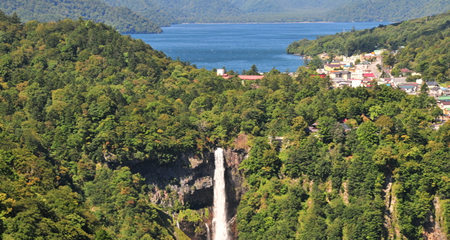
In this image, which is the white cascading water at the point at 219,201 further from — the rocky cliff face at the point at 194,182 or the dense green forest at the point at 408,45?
the dense green forest at the point at 408,45

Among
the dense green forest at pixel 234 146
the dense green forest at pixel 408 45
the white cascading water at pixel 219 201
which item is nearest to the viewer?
the dense green forest at pixel 234 146

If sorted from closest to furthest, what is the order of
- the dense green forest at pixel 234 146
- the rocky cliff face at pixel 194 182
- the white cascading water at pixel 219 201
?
1. the dense green forest at pixel 234 146
2. the rocky cliff face at pixel 194 182
3. the white cascading water at pixel 219 201

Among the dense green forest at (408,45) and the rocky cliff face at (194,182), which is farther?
the dense green forest at (408,45)

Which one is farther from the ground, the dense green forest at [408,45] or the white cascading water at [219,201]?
the dense green forest at [408,45]

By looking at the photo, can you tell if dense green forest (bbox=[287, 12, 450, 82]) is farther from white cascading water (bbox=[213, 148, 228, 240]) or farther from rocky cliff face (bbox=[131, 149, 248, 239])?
white cascading water (bbox=[213, 148, 228, 240])

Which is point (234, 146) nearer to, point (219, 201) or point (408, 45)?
point (219, 201)

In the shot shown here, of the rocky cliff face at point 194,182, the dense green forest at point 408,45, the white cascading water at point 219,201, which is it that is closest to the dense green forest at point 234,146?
the rocky cliff face at point 194,182

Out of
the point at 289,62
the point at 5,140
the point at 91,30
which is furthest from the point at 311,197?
the point at 289,62

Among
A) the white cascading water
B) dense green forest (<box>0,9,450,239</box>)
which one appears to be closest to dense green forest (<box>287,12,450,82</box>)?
dense green forest (<box>0,9,450,239</box>)
